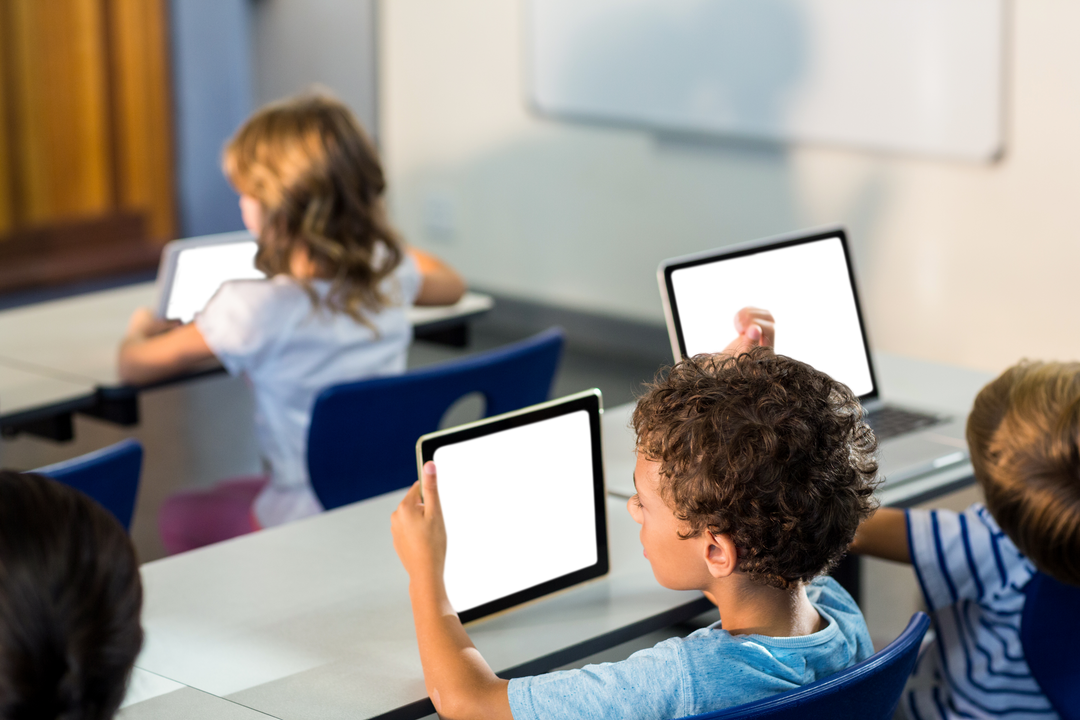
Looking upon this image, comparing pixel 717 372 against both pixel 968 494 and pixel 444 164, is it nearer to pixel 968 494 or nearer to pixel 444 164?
pixel 968 494

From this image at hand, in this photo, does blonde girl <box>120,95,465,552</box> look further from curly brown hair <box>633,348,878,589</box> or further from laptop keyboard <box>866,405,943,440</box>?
curly brown hair <box>633,348,878,589</box>

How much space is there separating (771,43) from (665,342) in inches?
41.8

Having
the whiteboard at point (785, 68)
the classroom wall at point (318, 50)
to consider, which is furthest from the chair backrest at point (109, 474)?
the classroom wall at point (318, 50)

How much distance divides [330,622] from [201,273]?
1257 mm

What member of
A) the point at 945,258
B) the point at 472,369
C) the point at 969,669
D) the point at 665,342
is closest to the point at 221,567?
the point at 472,369

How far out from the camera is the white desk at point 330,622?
1.30 m

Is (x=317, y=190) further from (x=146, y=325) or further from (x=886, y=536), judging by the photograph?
(x=886, y=536)

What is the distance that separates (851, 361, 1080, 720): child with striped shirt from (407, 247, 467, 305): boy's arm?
1.27 m

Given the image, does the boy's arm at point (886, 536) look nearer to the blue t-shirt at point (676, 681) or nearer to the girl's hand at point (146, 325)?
the blue t-shirt at point (676, 681)

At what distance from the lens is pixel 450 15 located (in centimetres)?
500

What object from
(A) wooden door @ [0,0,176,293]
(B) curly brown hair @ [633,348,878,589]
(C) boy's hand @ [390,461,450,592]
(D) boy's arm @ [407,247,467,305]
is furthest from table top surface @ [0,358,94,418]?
(A) wooden door @ [0,0,176,293]

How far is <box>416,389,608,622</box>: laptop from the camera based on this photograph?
1.42 meters

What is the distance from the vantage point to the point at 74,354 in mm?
2518

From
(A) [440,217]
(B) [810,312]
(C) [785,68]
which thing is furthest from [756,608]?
(A) [440,217]
